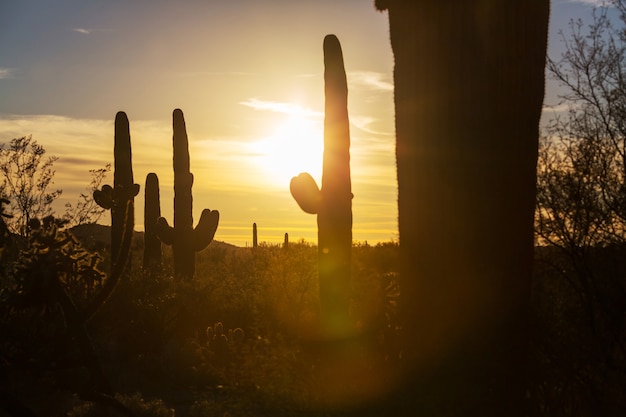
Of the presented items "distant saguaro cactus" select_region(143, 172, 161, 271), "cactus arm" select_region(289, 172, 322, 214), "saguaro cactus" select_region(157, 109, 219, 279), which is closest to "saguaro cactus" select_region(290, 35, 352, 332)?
"cactus arm" select_region(289, 172, 322, 214)

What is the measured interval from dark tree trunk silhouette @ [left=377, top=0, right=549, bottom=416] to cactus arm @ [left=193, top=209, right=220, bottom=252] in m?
14.1

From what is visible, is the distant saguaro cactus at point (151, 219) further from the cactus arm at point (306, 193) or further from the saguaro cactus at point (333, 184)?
the saguaro cactus at point (333, 184)

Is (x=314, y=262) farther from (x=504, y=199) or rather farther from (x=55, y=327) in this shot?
(x=504, y=199)

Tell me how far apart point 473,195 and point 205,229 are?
47.9ft

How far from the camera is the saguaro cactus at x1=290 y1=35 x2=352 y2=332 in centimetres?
1232

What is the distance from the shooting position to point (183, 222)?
19.1 m

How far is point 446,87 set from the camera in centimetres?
521

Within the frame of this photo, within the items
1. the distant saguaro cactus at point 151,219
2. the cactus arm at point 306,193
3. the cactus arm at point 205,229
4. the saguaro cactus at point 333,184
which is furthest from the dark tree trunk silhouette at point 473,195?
the distant saguaro cactus at point 151,219

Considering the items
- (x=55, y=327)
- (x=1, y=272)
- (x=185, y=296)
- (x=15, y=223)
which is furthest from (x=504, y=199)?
(x=15, y=223)

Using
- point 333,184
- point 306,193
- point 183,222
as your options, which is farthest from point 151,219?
point 333,184

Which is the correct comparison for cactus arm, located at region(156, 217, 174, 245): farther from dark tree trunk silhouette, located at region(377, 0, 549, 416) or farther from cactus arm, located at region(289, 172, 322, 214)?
dark tree trunk silhouette, located at region(377, 0, 549, 416)

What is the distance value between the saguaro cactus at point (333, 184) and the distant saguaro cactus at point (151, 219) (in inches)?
337

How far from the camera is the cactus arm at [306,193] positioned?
12.5 metres

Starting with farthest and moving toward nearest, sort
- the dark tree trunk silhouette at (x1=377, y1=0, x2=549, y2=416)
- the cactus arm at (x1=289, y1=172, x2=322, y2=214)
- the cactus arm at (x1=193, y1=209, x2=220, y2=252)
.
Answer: the cactus arm at (x1=193, y1=209, x2=220, y2=252)
the cactus arm at (x1=289, y1=172, x2=322, y2=214)
the dark tree trunk silhouette at (x1=377, y1=0, x2=549, y2=416)
